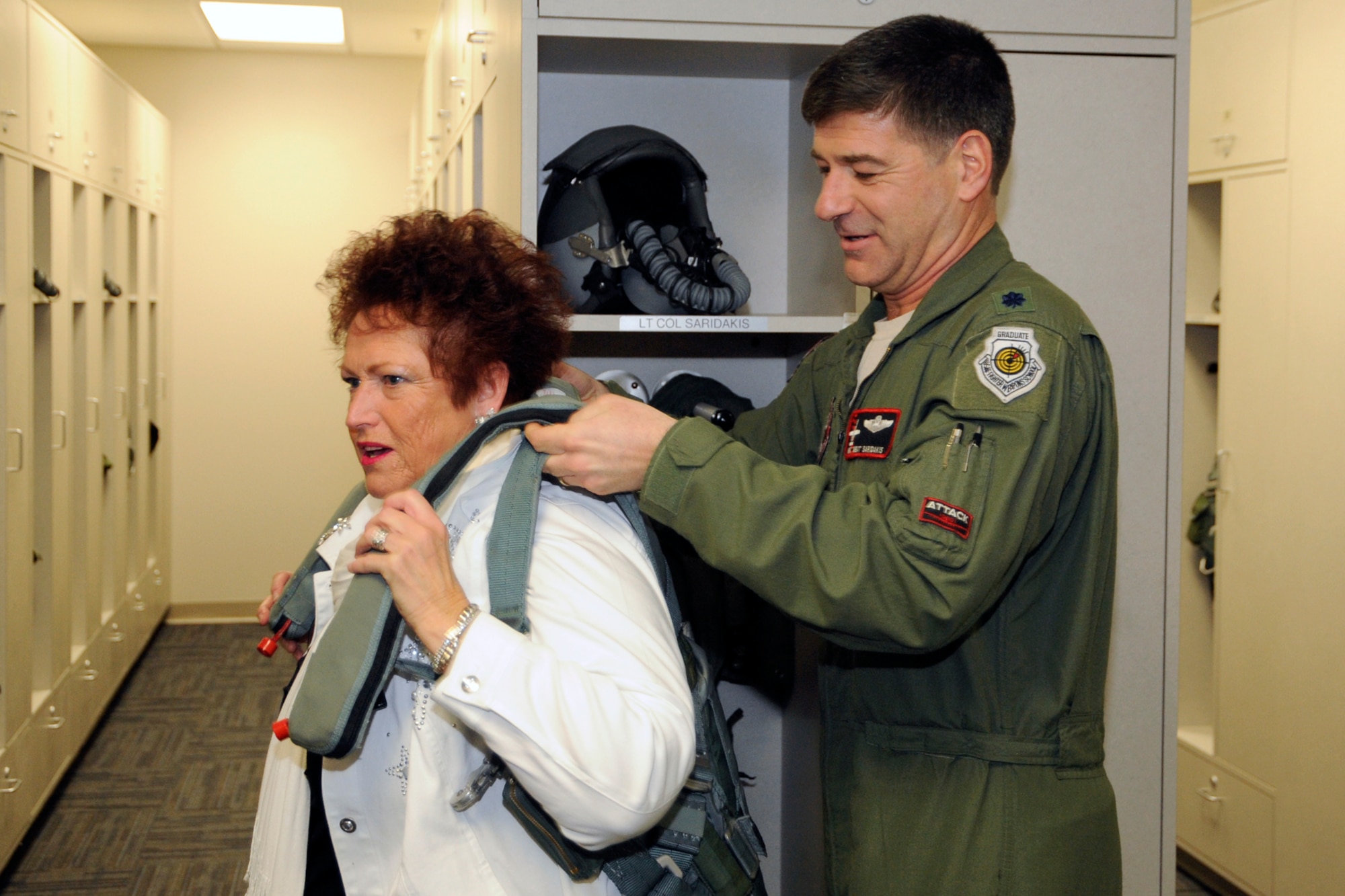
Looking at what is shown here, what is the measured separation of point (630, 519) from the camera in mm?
1384

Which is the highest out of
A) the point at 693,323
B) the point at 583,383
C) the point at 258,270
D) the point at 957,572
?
the point at 258,270

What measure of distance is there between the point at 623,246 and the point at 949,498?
99cm

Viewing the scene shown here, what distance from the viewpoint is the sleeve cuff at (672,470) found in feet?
4.33

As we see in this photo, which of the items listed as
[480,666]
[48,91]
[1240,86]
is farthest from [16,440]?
[1240,86]

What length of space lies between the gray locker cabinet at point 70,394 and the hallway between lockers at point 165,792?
4.7 inches

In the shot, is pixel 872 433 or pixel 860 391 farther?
pixel 860 391

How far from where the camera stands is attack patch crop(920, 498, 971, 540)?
1247mm

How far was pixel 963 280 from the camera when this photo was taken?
1514mm

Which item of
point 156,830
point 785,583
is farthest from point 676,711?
point 156,830

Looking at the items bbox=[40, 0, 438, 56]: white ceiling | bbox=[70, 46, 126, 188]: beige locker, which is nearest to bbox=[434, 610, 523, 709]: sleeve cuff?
bbox=[70, 46, 126, 188]: beige locker

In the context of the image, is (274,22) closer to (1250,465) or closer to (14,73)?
(14,73)

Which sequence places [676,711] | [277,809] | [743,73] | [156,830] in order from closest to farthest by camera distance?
1. [676,711]
2. [277,809]
3. [743,73]
4. [156,830]

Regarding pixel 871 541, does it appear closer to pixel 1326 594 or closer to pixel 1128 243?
pixel 1128 243

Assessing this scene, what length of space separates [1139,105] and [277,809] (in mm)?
1733
